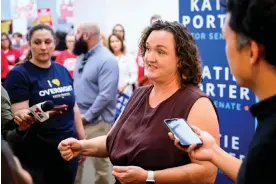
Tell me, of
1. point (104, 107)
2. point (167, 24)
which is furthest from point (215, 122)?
point (104, 107)

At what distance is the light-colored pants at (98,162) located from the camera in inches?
159

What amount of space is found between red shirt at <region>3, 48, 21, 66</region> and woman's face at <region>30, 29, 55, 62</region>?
13.5ft

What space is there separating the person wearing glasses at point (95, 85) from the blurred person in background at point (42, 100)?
735 millimetres

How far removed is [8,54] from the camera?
719 centimetres

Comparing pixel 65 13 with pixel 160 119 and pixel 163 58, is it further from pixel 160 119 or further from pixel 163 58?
pixel 160 119

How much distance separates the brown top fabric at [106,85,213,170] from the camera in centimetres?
191

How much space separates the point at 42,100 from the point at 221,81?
1.26 meters

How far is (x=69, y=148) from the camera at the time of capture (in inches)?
84.4

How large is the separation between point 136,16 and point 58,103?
5.57m

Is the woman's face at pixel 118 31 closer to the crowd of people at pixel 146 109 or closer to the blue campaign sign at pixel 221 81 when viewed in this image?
the crowd of people at pixel 146 109

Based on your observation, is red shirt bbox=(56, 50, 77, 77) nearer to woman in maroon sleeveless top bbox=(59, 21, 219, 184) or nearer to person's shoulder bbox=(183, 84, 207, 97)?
woman in maroon sleeveless top bbox=(59, 21, 219, 184)

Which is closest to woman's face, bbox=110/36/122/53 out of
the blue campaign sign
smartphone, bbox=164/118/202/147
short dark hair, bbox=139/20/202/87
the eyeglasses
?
the eyeglasses

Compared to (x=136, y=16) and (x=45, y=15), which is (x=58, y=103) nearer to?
(x=45, y=15)

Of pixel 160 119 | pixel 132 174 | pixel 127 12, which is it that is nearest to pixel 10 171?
pixel 132 174
